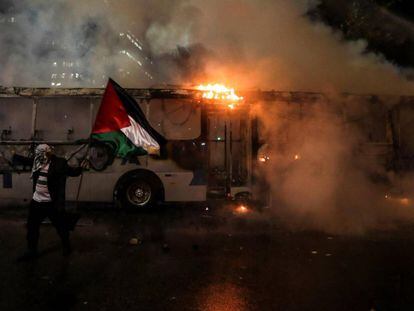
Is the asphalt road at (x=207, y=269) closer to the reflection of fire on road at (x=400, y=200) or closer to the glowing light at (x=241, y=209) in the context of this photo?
the glowing light at (x=241, y=209)

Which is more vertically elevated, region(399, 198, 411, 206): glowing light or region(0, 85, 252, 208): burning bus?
region(0, 85, 252, 208): burning bus

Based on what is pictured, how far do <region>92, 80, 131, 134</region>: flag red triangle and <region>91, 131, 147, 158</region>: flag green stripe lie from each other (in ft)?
0.26

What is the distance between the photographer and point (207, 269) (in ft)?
16.3

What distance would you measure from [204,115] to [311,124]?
2463mm

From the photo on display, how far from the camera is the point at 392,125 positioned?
937cm

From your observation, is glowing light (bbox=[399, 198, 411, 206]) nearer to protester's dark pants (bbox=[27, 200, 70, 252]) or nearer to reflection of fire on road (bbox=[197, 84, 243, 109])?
reflection of fire on road (bbox=[197, 84, 243, 109])

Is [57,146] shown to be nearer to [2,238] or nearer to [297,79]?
[2,238]

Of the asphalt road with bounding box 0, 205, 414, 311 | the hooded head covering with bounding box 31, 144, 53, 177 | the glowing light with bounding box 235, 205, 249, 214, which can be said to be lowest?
the asphalt road with bounding box 0, 205, 414, 311

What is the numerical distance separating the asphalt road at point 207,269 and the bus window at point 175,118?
228 centimetres

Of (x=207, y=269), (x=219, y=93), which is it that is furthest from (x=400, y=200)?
(x=207, y=269)

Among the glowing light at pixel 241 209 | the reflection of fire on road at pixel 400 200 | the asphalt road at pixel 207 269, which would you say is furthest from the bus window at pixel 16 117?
the reflection of fire on road at pixel 400 200

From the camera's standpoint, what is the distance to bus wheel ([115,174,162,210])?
335 inches

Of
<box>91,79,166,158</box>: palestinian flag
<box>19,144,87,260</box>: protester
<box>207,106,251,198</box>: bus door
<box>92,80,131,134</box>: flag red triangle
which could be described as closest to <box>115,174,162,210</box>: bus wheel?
<box>207,106,251,198</box>: bus door

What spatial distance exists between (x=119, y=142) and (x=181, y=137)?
2.59 meters
